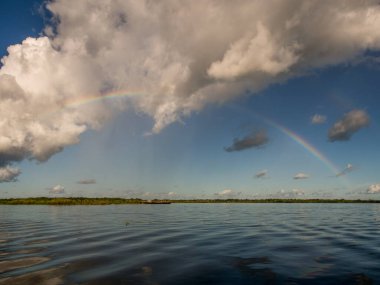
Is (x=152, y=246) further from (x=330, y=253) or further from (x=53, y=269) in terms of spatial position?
(x=330, y=253)

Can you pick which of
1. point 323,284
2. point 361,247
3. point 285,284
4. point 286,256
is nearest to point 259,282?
point 285,284

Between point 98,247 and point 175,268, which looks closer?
point 175,268

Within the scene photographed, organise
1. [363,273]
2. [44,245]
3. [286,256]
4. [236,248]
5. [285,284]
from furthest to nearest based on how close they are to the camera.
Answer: [44,245] → [236,248] → [286,256] → [363,273] → [285,284]

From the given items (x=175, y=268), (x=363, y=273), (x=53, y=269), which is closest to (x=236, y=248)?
(x=175, y=268)

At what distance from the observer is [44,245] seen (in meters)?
24.2

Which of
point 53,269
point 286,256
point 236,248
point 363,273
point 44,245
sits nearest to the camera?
point 363,273

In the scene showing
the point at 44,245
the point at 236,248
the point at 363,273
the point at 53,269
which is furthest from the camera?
the point at 44,245

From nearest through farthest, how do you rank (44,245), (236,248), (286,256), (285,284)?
(285,284) → (286,256) → (236,248) → (44,245)

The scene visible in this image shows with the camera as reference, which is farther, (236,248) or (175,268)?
(236,248)

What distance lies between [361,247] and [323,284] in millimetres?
11705

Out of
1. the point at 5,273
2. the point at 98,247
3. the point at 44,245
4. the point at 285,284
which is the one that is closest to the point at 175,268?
the point at 285,284

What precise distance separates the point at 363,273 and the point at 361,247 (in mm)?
8955

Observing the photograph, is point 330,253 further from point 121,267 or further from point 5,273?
point 5,273

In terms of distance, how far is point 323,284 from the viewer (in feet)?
42.3
